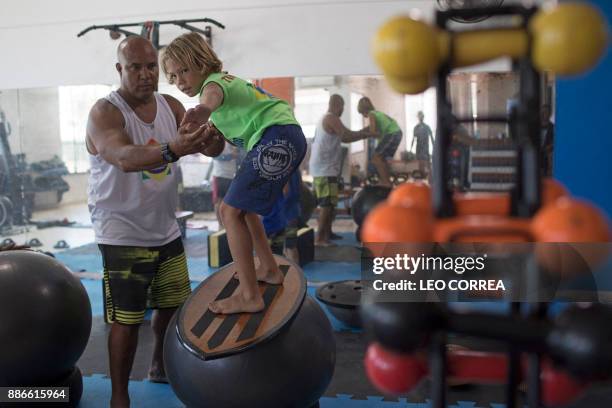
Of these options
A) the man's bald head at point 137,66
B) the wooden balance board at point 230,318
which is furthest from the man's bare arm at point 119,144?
the wooden balance board at point 230,318

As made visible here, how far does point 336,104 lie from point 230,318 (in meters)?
3.24

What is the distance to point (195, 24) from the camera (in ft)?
17.8

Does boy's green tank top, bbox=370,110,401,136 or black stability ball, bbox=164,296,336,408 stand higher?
boy's green tank top, bbox=370,110,401,136

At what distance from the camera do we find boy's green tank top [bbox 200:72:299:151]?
8.00ft

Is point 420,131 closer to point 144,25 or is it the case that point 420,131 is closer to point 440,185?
point 144,25

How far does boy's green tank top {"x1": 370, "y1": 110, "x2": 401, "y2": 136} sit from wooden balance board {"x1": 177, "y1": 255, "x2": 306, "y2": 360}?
108 inches

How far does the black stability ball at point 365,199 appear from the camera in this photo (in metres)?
5.36

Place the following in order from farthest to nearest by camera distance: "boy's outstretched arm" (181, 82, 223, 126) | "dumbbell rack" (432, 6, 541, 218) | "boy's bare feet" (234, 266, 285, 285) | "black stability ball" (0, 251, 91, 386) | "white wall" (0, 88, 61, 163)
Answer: "white wall" (0, 88, 61, 163) < "boy's bare feet" (234, 266, 285, 285) < "black stability ball" (0, 251, 91, 386) < "boy's outstretched arm" (181, 82, 223, 126) < "dumbbell rack" (432, 6, 541, 218)

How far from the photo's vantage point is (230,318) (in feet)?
8.18

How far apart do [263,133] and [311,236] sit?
10.7 feet

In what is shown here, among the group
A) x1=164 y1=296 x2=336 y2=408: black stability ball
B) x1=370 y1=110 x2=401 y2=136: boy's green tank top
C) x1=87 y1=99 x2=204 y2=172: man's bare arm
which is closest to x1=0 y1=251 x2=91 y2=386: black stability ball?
x1=164 y1=296 x2=336 y2=408: black stability ball

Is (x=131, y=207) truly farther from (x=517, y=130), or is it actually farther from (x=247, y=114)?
(x=517, y=130)

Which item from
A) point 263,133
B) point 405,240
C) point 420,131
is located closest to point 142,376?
point 263,133

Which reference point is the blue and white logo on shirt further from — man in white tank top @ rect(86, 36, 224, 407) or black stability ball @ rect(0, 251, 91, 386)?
black stability ball @ rect(0, 251, 91, 386)
